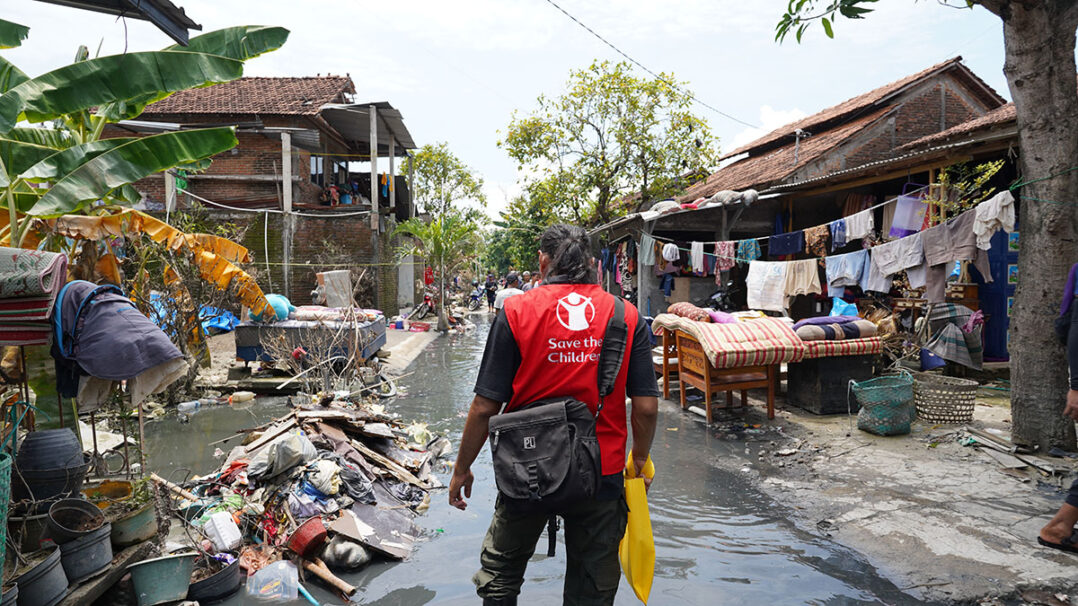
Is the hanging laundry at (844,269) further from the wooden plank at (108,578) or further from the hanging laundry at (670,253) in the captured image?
the wooden plank at (108,578)

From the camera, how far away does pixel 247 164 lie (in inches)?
721

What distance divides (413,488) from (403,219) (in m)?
17.9

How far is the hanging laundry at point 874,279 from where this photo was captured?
8977 mm

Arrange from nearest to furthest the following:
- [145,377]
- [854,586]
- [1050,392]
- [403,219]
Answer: [145,377]
[854,586]
[1050,392]
[403,219]

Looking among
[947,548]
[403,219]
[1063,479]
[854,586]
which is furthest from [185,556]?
[403,219]

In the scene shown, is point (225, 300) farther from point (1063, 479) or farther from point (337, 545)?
point (1063, 479)

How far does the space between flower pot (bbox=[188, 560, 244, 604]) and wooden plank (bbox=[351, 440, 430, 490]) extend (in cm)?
196

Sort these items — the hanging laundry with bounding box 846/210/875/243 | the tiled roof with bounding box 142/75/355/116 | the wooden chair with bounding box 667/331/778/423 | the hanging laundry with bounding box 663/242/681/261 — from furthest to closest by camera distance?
the tiled roof with bounding box 142/75/355/116 < the hanging laundry with bounding box 663/242/681/261 < the hanging laundry with bounding box 846/210/875/243 < the wooden chair with bounding box 667/331/778/423

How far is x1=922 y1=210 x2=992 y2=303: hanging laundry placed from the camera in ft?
23.6

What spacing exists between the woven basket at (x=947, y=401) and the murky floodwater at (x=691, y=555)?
2193 millimetres

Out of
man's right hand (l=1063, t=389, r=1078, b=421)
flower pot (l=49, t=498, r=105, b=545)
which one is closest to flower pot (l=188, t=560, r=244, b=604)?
flower pot (l=49, t=498, r=105, b=545)

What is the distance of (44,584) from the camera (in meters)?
2.97

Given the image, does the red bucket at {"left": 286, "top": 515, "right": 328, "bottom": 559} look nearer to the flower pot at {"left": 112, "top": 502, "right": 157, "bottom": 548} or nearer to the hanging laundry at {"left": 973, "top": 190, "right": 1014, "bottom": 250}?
the flower pot at {"left": 112, "top": 502, "right": 157, "bottom": 548}

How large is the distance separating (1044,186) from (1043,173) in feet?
0.38
